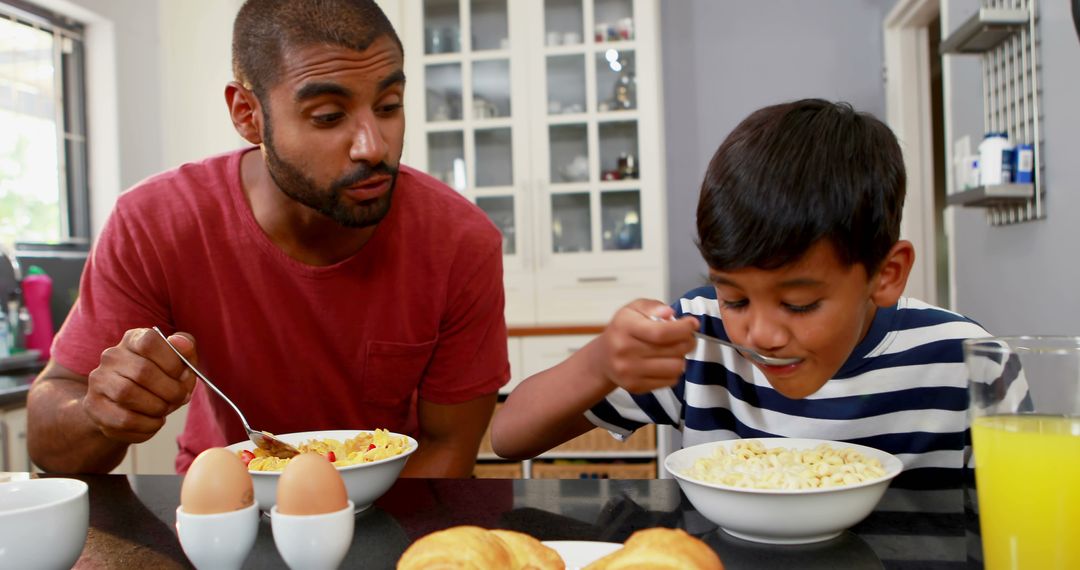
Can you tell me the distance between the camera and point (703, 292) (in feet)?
3.79

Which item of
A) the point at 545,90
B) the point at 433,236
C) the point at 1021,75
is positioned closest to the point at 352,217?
the point at 433,236

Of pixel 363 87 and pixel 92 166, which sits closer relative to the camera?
pixel 363 87

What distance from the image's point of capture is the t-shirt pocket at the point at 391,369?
1.32 m

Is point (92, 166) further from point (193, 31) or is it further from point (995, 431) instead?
point (995, 431)

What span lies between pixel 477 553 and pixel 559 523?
0.82 ft

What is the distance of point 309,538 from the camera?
553mm

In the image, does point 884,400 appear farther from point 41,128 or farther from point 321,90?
point 41,128

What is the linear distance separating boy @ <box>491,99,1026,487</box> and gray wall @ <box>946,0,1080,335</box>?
3.32 ft

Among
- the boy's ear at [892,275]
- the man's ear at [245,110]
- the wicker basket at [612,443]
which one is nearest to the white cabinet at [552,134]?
the wicker basket at [612,443]

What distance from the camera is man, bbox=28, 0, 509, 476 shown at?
119 cm

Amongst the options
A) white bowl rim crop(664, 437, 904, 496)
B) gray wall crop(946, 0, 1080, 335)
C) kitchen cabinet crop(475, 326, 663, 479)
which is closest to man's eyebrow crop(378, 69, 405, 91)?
white bowl rim crop(664, 437, 904, 496)

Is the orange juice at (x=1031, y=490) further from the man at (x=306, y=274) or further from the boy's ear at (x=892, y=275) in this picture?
the man at (x=306, y=274)

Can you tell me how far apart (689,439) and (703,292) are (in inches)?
8.3

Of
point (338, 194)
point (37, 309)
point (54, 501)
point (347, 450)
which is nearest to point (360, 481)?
point (347, 450)
